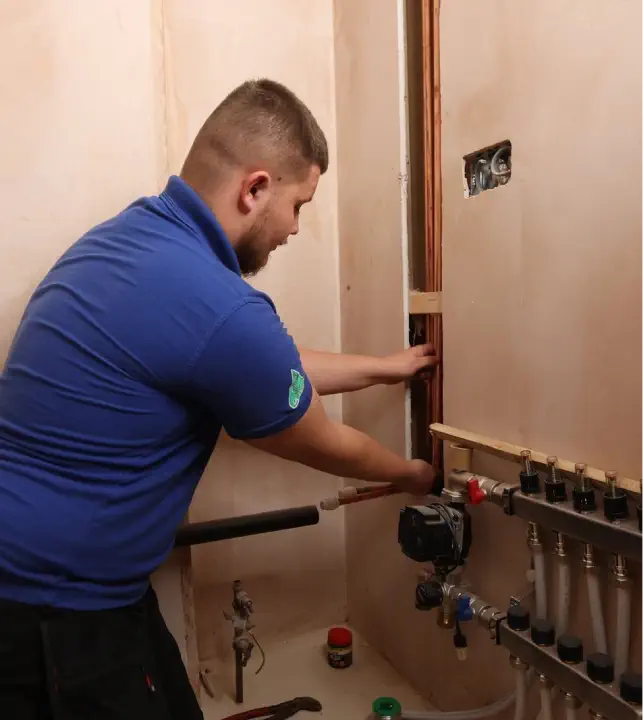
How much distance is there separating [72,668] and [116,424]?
310 millimetres

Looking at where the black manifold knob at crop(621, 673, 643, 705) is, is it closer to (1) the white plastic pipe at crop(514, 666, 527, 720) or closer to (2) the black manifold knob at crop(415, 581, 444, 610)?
(1) the white plastic pipe at crop(514, 666, 527, 720)

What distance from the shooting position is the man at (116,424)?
2.56 ft

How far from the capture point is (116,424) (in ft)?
2.62

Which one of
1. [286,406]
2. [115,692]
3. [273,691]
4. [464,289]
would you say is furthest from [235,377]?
[273,691]

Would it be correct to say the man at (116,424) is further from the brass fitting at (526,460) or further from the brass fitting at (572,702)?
the brass fitting at (572,702)

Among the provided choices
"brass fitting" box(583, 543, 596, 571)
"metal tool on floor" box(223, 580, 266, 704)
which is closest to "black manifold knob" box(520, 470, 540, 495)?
"brass fitting" box(583, 543, 596, 571)

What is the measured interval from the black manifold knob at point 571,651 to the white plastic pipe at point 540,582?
3.1 inches

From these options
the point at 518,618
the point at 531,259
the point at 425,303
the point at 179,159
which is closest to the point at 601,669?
the point at 518,618

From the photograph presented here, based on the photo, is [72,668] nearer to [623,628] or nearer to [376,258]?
[623,628]

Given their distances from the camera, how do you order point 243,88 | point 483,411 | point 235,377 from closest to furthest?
1. point 235,377
2. point 243,88
3. point 483,411

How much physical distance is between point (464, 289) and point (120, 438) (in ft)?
2.20

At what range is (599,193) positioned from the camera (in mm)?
881

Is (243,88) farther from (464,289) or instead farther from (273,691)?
(273,691)

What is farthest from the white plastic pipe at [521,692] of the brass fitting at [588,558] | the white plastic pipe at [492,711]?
the brass fitting at [588,558]
